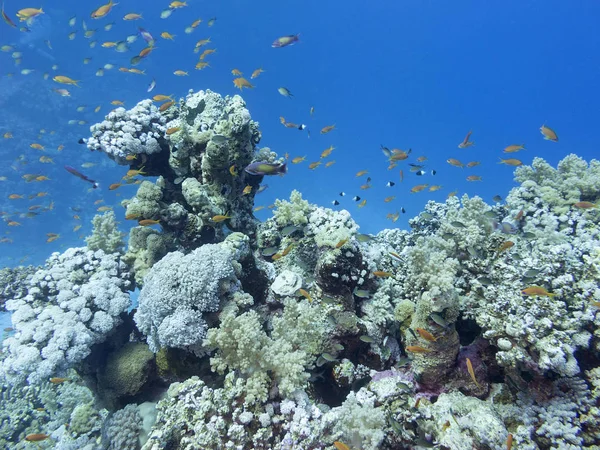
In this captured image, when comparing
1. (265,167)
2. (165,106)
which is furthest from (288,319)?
(165,106)

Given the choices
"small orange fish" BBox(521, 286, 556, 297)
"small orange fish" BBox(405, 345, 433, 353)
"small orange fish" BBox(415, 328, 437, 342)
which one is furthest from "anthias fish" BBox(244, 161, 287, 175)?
"small orange fish" BBox(521, 286, 556, 297)

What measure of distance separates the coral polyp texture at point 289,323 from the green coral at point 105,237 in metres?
0.05

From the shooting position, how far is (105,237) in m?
7.77

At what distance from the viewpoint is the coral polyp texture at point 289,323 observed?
13.2ft

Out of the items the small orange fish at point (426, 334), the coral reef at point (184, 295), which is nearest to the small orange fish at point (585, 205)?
the small orange fish at point (426, 334)

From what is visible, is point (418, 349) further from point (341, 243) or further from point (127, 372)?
point (127, 372)

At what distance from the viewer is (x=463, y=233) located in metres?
6.02

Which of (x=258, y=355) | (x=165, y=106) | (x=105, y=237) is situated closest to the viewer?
(x=258, y=355)

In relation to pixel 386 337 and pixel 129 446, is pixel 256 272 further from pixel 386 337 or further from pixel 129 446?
pixel 129 446

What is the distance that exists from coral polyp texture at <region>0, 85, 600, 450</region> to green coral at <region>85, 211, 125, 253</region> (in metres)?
0.05

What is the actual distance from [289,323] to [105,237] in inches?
214

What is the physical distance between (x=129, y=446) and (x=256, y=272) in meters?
3.42

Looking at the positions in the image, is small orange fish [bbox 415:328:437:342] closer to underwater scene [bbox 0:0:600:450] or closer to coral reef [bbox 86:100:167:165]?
underwater scene [bbox 0:0:600:450]

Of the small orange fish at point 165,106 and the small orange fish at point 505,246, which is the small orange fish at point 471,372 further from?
the small orange fish at point 165,106
